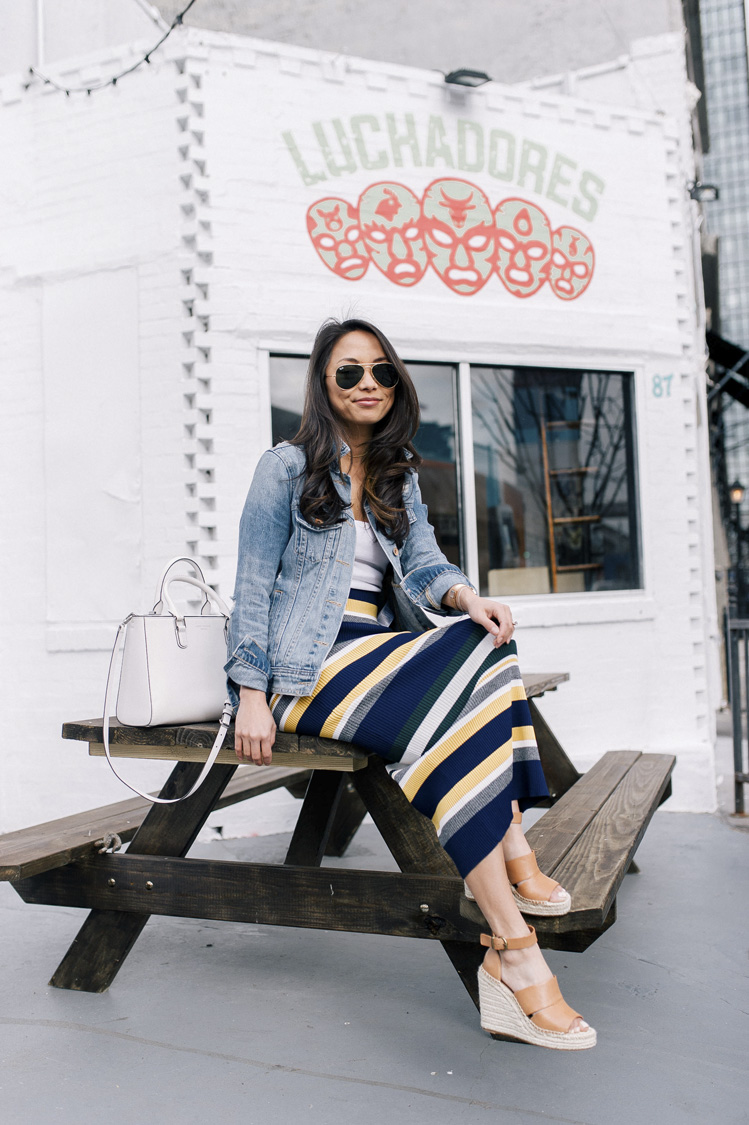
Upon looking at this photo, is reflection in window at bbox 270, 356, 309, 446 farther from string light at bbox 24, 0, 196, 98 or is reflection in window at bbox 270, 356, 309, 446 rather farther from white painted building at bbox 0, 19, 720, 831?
string light at bbox 24, 0, 196, 98

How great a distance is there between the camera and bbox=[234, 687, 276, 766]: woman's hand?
247 centimetres

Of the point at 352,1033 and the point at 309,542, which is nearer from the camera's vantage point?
the point at 352,1033

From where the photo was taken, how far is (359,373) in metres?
2.88

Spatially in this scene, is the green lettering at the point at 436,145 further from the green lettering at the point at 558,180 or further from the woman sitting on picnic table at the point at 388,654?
the woman sitting on picnic table at the point at 388,654

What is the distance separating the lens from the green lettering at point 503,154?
5.69 m

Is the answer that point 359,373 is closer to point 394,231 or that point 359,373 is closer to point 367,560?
point 367,560

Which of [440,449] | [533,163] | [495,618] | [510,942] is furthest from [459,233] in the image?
[510,942]

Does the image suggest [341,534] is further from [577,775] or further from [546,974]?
[577,775]

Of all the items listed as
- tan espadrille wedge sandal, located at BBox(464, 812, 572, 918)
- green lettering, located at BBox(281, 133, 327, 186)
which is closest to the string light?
green lettering, located at BBox(281, 133, 327, 186)

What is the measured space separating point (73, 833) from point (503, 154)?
4693 millimetres

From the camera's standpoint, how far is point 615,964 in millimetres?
3133

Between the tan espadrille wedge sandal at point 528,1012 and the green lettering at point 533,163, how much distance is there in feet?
15.7

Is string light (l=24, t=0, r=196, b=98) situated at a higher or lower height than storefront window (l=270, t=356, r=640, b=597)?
higher

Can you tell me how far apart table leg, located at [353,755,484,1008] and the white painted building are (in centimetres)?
253
